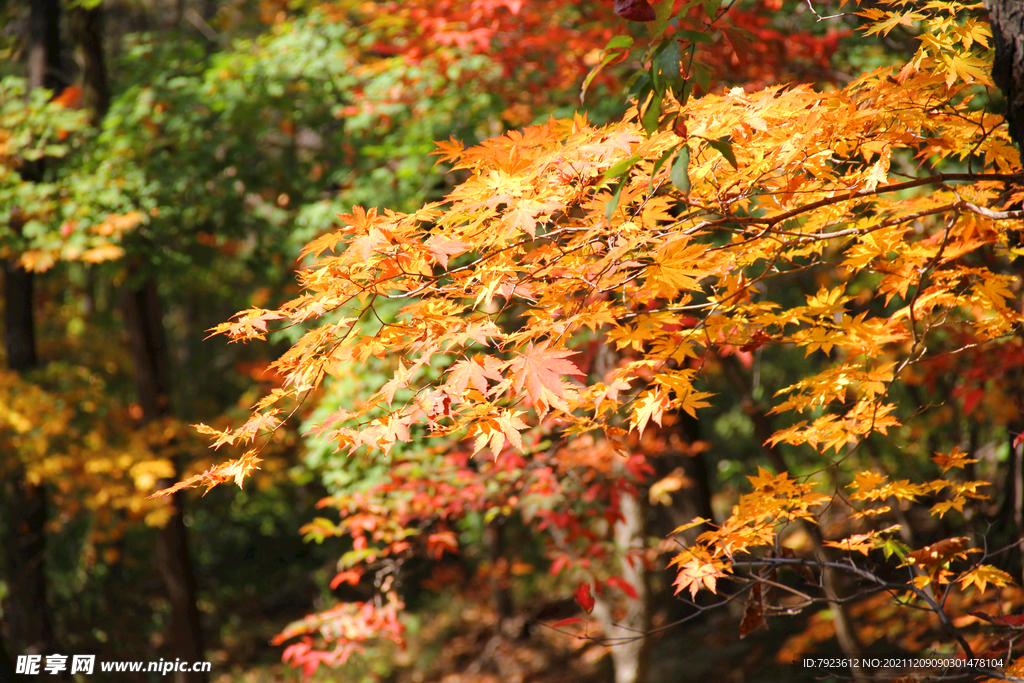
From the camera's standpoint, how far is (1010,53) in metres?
1.85

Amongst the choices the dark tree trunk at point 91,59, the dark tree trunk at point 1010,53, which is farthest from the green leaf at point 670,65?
the dark tree trunk at point 91,59

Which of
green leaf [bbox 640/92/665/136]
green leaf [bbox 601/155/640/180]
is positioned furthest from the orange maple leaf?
green leaf [bbox 640/92/665/136]

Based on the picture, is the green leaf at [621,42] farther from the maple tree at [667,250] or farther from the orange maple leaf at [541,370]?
the orange maple leaf at [541,370]

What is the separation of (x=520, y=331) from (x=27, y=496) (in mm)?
6754

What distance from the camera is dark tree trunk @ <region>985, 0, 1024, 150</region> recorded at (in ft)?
5.98

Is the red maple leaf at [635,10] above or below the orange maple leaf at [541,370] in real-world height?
above

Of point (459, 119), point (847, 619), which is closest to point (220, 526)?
point (459, 119)

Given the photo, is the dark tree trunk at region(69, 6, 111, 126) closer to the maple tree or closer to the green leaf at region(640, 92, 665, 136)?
the maple tree

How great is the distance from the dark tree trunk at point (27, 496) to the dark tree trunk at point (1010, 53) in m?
6.89

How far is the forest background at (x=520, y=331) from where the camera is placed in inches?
80.7

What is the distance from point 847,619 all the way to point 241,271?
10125 millimetres

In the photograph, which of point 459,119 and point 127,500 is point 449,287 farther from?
point 127,500

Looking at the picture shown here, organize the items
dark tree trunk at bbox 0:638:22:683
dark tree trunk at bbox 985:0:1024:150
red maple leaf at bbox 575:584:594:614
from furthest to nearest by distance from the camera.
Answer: dark tree trunk at bbox 0:638:22:683 → red maple leaf at bbox 575:584:594:614 → dark tree trunk at bbox 985:0:1024:150

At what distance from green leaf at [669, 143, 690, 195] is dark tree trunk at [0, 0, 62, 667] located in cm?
Answer: 643
